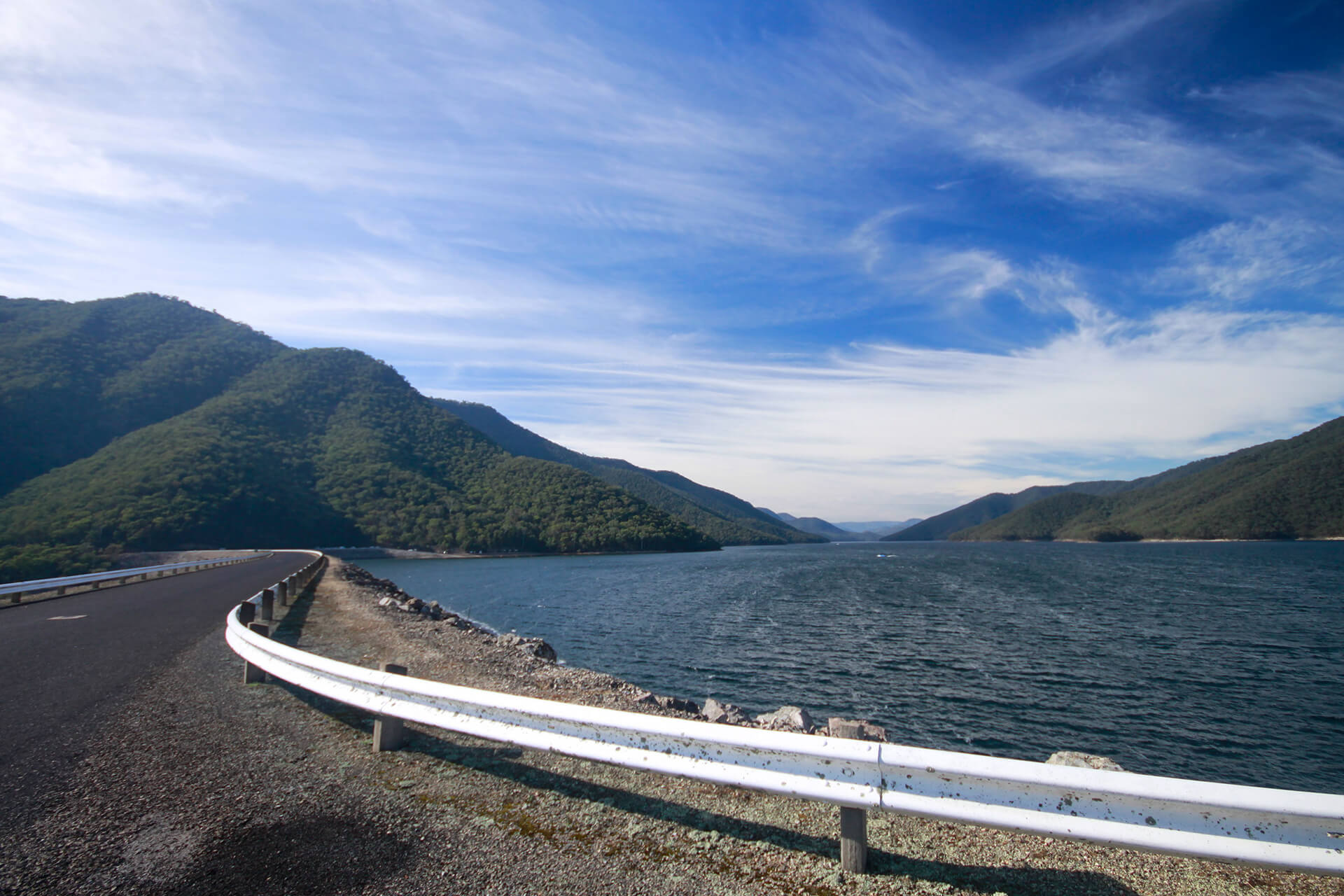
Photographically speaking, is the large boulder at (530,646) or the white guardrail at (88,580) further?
the white guardrail at (88,580)

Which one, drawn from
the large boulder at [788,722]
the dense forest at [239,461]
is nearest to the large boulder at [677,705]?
the large boulder at [788,722]

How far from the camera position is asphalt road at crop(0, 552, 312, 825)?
4586mm

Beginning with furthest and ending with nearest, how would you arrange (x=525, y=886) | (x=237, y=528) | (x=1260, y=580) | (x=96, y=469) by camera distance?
(x=237, y=528) → (x=96, y=469) → (x=1260, y=580) → (x=525, y=886)

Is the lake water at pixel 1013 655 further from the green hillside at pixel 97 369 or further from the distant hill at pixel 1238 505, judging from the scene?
the distant hill at pixel 1238 505

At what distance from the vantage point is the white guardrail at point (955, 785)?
7.96ft

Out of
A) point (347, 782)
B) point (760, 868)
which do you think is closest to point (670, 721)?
point (760, 868)

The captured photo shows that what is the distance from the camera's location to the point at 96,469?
64.8 metres

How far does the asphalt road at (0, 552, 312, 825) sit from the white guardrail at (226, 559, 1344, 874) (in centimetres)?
320

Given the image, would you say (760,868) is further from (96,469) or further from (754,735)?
(96,469)

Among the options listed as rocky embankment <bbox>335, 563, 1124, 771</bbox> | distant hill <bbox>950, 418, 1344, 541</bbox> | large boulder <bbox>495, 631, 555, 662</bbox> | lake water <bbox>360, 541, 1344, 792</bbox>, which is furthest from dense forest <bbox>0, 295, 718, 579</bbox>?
distant hill <bbox>950, 418, 1344, 541</bbox>

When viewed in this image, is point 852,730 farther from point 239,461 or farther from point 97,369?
point 97,369

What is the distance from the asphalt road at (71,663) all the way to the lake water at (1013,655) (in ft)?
34.7

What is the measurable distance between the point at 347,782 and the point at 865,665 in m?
18.4

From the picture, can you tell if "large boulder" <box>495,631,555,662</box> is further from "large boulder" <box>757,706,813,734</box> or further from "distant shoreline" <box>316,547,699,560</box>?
"distant shoreline" <box>316,547,699,560</box>
